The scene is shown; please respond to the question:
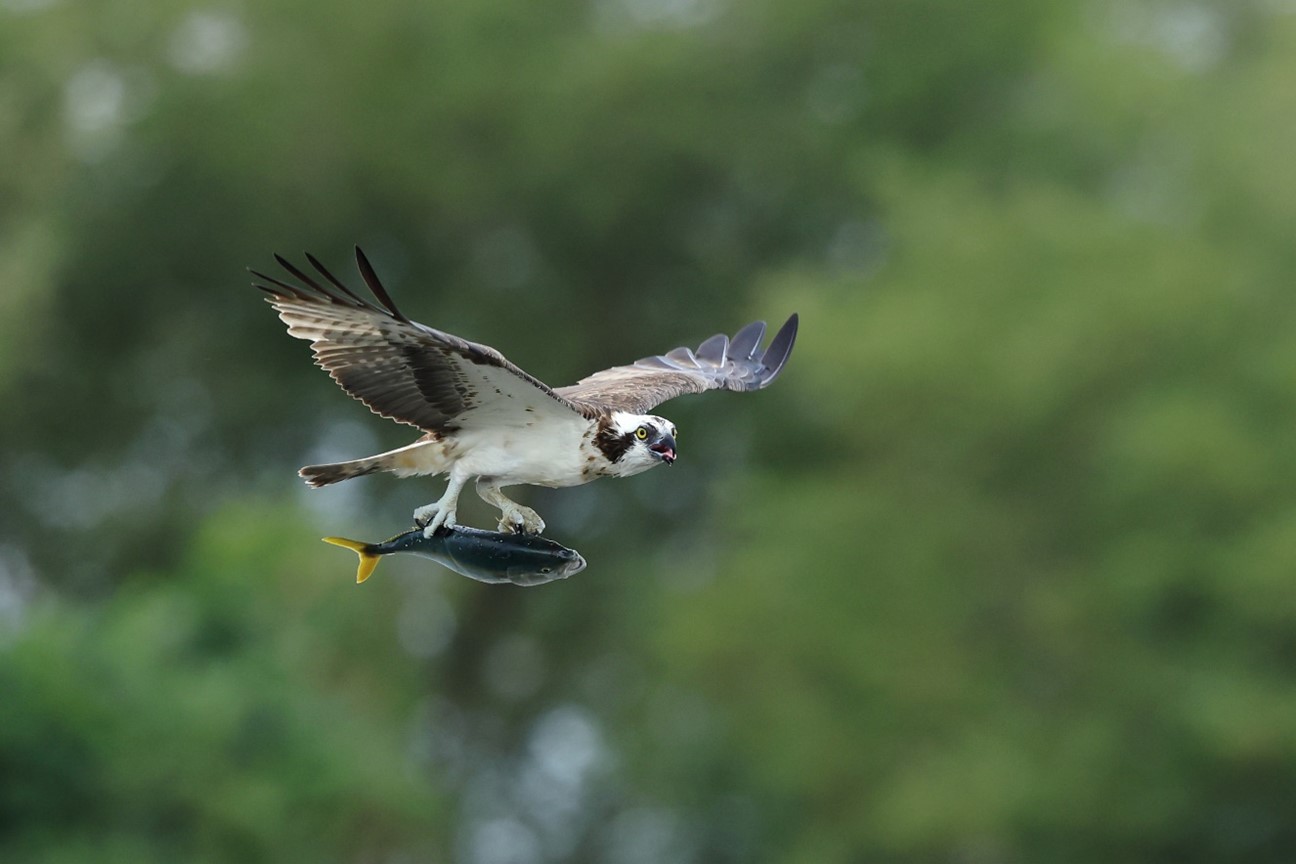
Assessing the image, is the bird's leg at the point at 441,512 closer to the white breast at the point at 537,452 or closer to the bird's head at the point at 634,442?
the white breast at the point at 537,452

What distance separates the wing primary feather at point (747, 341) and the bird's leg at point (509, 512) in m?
3.02

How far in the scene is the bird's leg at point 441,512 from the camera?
8016mm

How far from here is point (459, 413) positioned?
8.31m

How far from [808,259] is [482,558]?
2029cm

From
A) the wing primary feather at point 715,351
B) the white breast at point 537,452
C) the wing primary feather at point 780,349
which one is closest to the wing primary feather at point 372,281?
the white breast at point 537,452

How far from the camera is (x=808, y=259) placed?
27.8 m

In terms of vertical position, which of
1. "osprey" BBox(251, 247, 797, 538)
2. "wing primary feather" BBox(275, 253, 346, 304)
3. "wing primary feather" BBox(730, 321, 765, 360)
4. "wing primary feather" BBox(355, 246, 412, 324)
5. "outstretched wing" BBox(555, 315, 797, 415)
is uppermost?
"wing primary feather" BBox(730, 321, 765, 360)

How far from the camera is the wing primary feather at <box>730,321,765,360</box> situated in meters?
11.5

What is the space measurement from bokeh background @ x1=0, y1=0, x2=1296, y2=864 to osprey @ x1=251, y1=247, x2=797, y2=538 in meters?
8.50

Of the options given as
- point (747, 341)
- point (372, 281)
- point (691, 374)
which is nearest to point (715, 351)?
point (747, 341)

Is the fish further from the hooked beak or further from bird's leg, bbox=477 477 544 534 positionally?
the hooked beak

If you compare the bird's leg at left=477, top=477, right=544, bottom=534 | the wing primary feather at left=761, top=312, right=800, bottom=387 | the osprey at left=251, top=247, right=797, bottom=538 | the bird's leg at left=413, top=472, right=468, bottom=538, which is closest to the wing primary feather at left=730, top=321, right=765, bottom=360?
the wing primary feather at left=761, top=312, right=800, bottom=387

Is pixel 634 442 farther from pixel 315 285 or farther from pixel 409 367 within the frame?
pixel 315 285

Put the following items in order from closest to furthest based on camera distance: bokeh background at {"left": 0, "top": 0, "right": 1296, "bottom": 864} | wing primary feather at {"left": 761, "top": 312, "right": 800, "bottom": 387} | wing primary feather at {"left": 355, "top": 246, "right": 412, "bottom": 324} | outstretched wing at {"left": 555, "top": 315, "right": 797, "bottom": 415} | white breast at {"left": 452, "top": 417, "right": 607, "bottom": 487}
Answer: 1. wing primary feather at {"left": 355, "top": 246, "right": 412, "bottom": 324}
2. white breast at {"left": 452, "top": 417, "right": 607, "bottom": 487}
3. outstretched wing at {"left": 555, "top": 315, "right": 797, "bottom": 415}
4. wing primary feather at {"left": 761, "top": 312, "right": 800, "bottom": 387}
5. bokeh background at {"left": 0, "top": 0, "right": 1296, "bottom": 864}
